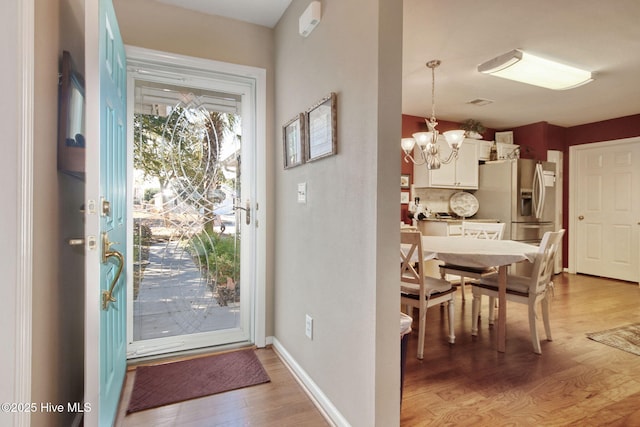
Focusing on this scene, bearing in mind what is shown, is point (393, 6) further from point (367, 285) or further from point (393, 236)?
point (367, 285)

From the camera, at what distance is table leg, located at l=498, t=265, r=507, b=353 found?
2.47 m

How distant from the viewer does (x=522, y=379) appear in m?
2.08

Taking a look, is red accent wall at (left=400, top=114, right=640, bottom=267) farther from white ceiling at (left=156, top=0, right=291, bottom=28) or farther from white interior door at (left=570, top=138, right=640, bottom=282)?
white ceiling at (left=156, top=0, right=291, bottom=28)

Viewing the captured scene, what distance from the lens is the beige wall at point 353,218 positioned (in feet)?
4.29

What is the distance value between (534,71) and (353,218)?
284 centimetres

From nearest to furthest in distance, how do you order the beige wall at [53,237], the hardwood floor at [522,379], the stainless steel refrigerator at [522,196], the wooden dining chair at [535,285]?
the beige wall at [53,237] < the hardwood floor at [522,379] < the wooden dining chair at [535,285] < the stainless steel refrigerator at [522,196]

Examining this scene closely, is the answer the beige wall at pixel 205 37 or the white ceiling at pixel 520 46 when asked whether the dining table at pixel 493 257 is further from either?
the white ceiling at pixel 520 46

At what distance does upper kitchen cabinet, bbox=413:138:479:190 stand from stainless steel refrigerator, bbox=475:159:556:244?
0.25m

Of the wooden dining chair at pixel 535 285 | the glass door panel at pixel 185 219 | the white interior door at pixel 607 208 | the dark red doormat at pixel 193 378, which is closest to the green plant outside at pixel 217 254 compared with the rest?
the glass door panel at pixel 185 219

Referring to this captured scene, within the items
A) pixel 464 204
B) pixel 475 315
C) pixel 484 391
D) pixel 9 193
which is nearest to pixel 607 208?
pixel 464 204

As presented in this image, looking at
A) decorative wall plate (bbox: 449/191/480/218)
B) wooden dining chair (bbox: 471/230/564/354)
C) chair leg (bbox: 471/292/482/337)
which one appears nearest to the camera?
wooden dining chair (bbox: 471/230/564/354)

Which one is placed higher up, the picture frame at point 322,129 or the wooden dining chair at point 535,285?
the picture frame at point 322,129

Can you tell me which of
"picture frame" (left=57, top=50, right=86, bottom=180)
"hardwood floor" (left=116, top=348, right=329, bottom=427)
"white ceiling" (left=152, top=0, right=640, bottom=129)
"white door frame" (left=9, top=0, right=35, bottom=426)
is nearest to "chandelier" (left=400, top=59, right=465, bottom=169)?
"white ceiling" (left=152, top=0, right=640, bottom=129)

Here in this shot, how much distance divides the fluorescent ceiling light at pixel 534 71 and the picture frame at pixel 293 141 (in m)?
2.01
